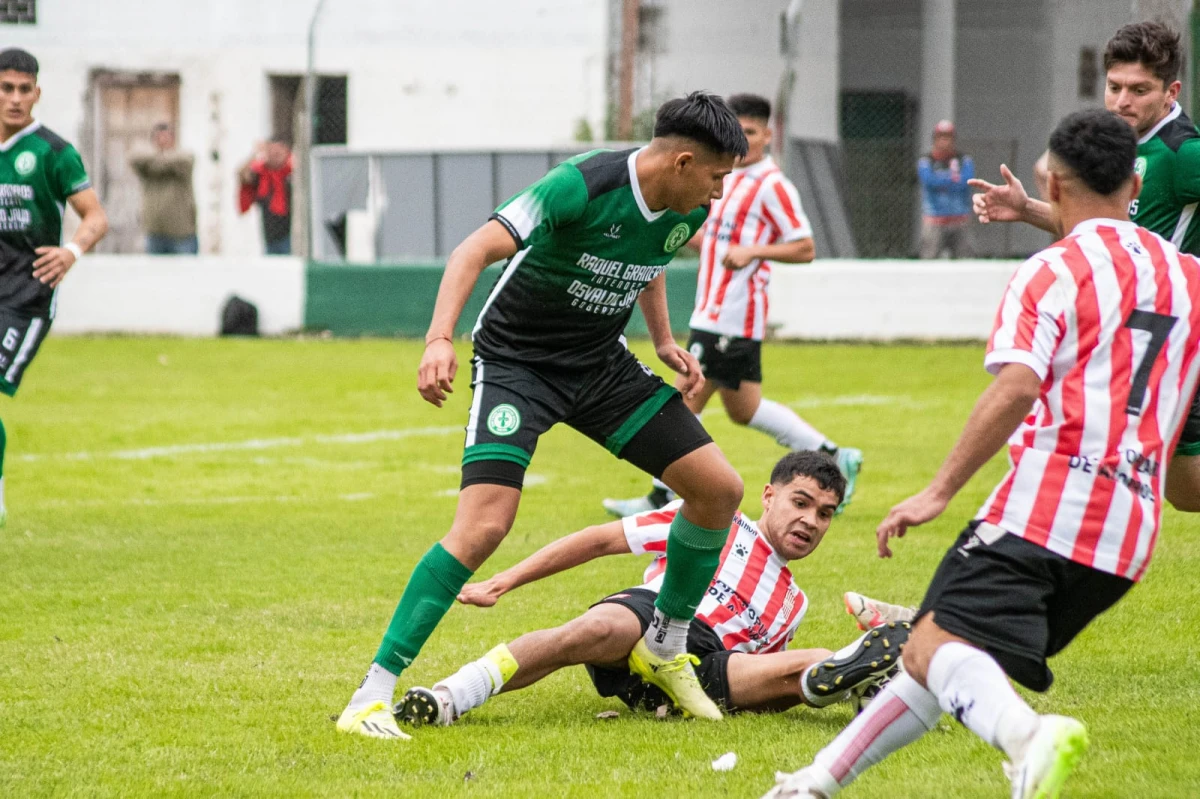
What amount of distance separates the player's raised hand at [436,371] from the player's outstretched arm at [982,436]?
4.39 feet

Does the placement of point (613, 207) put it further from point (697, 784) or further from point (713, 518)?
point (697, 784)

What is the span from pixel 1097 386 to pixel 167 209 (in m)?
19.2

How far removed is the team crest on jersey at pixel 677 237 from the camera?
4941mm

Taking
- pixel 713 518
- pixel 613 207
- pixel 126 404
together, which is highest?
pixel 613 207

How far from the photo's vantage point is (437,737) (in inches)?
181

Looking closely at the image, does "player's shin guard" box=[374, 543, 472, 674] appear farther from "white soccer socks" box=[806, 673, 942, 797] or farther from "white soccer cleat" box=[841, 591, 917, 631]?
"white soccer socks" box=[806, 673, 942, 797]

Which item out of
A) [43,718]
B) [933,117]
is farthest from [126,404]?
[933,117]

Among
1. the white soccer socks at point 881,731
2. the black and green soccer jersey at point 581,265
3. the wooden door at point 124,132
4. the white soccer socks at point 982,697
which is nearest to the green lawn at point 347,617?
the white soccer socks at point 881,731

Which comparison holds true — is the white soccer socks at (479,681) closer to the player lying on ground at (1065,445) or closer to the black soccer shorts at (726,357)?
the player lying on ground at (1065,445)

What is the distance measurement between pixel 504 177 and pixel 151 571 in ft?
46.1

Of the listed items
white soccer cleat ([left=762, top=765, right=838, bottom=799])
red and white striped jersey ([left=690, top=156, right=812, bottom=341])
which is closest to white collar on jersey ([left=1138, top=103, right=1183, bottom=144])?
white soccer cleat ([left=762, top=765, right=838, bottom=799])

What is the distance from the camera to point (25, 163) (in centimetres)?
798

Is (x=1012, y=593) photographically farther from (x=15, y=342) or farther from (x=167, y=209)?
(x=167, y=209)

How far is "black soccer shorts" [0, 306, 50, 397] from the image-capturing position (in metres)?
7.80
